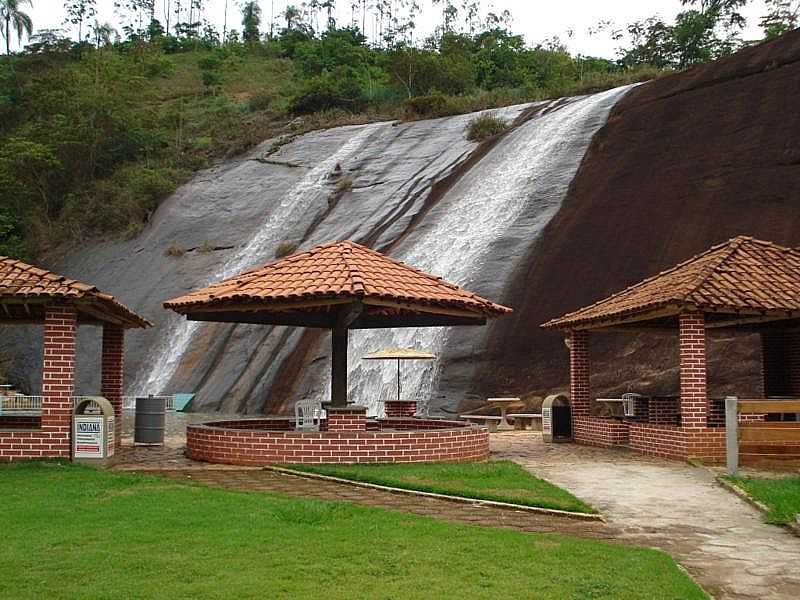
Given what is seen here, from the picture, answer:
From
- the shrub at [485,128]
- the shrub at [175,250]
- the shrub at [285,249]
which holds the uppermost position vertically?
the shrub at [485,128]

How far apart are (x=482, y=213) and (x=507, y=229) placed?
2110mm

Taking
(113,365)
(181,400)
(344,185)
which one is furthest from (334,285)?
(344,185)

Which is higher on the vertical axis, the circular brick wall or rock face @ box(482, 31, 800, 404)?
rock face @ box(482, 31, 800, 404)

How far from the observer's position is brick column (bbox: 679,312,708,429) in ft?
49.8

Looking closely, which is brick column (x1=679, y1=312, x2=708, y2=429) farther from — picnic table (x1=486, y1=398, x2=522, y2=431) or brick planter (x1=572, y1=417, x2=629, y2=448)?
picnic table (x1=486, y1=398, x2=522, y2=431)

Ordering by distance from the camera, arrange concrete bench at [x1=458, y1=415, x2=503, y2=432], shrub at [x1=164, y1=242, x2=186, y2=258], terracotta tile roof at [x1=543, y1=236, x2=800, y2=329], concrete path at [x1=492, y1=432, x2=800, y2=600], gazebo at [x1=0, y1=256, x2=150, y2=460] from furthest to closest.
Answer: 1. shrub at [x1=164, y1=242, x2=186, y2=258]
2. concrete bench at [x1=458, y1=415, x2=503, y2=432]
3. terracotta tile roof at [x1=543, y1=236, x2=800, y2=329]
4. gazebo at [x1=0, y1=256, x2=150, y2=460]
5. concrete path at [x1=492, y1=432, x2=800, y2=600]

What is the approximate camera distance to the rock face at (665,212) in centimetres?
2272

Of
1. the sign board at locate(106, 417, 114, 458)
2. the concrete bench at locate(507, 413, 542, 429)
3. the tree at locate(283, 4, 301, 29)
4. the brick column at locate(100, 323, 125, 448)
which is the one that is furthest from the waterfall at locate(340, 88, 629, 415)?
the tree at locate(283, 4, 301, 29)

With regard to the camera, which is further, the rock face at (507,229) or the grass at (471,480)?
the rock face at (507,229)

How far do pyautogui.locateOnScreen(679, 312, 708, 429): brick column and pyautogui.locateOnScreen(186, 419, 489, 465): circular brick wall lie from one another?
11.5ft

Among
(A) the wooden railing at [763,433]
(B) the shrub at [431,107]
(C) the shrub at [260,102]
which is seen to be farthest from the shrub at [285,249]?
(C) the shrub at [260,102]

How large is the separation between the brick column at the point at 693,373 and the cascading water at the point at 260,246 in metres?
19.7

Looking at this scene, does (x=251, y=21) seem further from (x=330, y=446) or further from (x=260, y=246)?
(x=330, y=446)

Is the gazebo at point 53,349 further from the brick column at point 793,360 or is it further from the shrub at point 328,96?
the shrub at point 328,96
